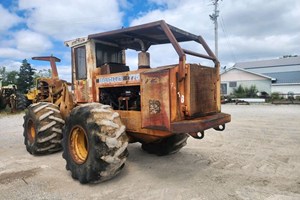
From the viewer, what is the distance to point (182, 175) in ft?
16.1

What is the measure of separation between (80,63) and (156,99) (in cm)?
241

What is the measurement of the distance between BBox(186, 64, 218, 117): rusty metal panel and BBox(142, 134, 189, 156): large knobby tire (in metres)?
1.31

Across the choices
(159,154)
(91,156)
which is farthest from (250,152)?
(91,156)

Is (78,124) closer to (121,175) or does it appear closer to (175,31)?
(121,175)

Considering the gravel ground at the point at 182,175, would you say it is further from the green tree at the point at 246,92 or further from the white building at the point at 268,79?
the white building at the point at 268,79

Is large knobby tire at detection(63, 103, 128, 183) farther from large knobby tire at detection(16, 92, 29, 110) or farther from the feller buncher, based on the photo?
large knobby tire at detection(16, 92, 29, 110)

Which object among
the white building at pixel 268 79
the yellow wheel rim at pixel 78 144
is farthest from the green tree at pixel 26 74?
the yellow wheel rim at pixel 78 144

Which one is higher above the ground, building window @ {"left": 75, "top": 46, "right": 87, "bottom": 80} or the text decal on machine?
building window @ {"left": 75, "top": 46, "right": 87, "bottom": 80}

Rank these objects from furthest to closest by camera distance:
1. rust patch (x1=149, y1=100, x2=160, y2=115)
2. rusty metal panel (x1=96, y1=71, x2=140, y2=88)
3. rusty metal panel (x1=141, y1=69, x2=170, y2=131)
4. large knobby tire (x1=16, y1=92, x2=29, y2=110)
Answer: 1. large knobby tire (x1=16, y1=92, x2=29, y2=110)
2. rusty metal panel (x1=96, y1=71, x2=140, y2=88)
3. rust patch (x1=149, y1=100, x2=160, y2=115)
4. rusty metal panel (x1=141, y1=69, x2=170, y2=131)

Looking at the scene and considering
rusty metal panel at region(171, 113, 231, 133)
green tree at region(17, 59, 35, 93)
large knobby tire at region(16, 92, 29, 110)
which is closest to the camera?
Answer: rusty metal panel at region(171, 113, 231, 133)

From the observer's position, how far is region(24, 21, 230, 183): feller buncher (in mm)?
4266

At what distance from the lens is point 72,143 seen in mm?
4988

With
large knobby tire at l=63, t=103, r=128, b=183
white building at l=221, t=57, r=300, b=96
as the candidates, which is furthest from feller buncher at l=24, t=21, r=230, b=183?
white building at l=221, t=57, r=300, b=96

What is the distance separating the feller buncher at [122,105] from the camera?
4266 mm
